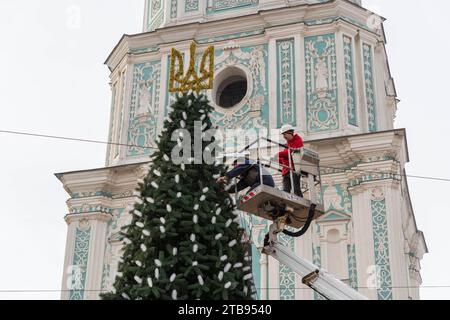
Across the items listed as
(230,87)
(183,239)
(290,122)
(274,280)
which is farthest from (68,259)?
(183,239)

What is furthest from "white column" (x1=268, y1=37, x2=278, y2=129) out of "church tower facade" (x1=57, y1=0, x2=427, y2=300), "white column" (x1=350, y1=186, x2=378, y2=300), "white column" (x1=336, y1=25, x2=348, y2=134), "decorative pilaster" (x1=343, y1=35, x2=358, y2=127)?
"white column" (x1=350, y1=186, x2=378, y2=300)

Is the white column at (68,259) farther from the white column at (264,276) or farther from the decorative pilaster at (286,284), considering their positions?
the decorative pilaster at (286,284)

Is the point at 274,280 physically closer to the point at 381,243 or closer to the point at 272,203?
the point at 381,243

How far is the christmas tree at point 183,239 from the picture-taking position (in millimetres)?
8938

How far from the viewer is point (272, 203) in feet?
35.8

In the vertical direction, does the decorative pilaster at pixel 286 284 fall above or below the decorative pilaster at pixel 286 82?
below

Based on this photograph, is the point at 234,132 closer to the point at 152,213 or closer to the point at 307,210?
the point at 307,210

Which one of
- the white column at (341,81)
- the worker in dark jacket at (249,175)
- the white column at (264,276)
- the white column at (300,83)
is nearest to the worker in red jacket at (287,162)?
the worker in dark jacket at (249,175)

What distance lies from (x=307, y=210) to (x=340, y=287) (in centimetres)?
134

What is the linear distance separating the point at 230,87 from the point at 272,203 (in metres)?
9.49

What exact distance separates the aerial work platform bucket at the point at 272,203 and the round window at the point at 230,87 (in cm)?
862

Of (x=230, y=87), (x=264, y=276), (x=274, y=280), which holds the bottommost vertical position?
(x=274, y=280)

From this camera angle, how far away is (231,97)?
1994 cm
